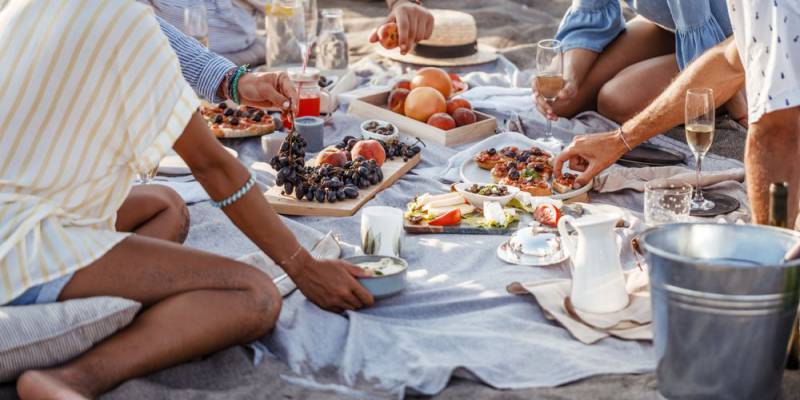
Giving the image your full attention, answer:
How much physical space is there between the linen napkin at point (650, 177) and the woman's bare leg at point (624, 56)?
3.75ft

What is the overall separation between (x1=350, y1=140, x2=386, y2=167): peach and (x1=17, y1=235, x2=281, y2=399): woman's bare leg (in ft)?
5.34

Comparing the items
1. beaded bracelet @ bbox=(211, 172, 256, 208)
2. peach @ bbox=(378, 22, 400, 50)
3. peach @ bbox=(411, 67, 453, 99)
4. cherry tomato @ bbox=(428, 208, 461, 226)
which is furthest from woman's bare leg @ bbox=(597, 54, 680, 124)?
beaded bracelet @ bbox=(211, 172, 256, 208)

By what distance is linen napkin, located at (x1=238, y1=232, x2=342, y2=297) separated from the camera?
301 cm

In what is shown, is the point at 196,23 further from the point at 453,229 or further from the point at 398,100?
the point at 453,229

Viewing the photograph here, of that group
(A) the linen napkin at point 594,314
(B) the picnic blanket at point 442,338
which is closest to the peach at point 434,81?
(B) the picnic blanket at point 442,338

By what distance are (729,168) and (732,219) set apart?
805mm

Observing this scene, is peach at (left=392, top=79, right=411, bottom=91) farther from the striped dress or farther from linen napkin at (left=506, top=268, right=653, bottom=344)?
the striped dress

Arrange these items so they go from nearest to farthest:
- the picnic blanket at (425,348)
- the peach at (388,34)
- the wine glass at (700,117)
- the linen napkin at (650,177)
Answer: the picnic blanket at (425,348) < the wine glass at (700,117) < the linen napkin at (650,177) < the peach at (388,34)

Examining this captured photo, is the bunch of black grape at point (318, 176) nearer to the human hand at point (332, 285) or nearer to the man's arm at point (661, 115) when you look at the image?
the man's arm at point (661, 115)

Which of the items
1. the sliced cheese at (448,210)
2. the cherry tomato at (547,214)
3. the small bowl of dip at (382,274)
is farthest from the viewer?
the sliced cheese at (448,210)

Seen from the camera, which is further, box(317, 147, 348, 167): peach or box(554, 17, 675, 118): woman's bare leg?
box(554, 17, 675, 118): woman's bare leg

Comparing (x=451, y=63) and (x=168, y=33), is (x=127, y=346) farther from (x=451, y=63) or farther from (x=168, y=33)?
(x=451, y=63)

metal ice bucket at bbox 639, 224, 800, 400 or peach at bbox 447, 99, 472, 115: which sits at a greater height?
metal ice bucket at bbox 639, 224, 800, 400

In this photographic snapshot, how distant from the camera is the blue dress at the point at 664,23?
4664 mm
